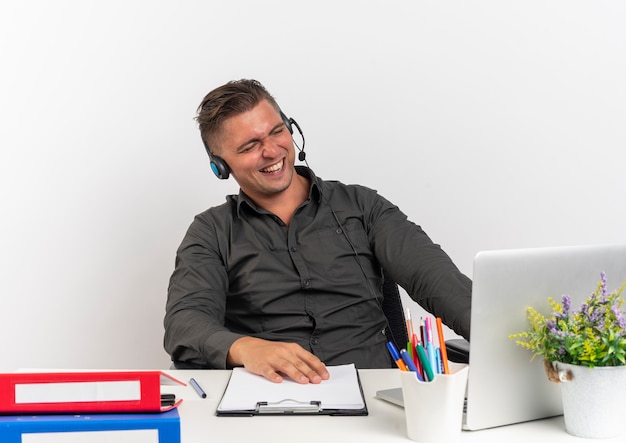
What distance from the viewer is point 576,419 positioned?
122 cm

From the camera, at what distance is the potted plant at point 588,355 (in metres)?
1.16

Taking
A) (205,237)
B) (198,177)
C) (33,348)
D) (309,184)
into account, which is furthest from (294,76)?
(33,348)

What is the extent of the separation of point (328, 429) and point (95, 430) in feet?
1.29

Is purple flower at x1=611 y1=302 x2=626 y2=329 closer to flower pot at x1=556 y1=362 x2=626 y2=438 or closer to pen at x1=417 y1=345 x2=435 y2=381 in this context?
flower pot at x1=556 y1=362 x2=626 y2=438

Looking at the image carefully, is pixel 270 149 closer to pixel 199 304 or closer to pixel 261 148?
pixel 261 148

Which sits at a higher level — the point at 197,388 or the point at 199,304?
the point at 199,304

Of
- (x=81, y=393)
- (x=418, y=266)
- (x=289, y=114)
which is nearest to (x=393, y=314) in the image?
(x=418, y=266)

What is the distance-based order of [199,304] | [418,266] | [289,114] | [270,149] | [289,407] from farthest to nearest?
[289,114] < [270,149] < [418,266] < [199,304] < [289,407]

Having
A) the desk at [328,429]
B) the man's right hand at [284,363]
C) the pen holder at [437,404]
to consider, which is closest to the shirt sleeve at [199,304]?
the man's right hand at [284,363]

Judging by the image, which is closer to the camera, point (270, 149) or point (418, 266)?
point (418, 266)

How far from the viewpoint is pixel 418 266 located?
218 cm

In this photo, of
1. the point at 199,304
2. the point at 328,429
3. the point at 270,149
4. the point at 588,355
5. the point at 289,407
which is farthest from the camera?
the point at 270,149

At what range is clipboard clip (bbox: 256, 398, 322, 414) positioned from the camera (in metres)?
1.37

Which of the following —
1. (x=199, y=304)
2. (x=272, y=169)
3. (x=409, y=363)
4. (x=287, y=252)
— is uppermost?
(x=272, y=169)
